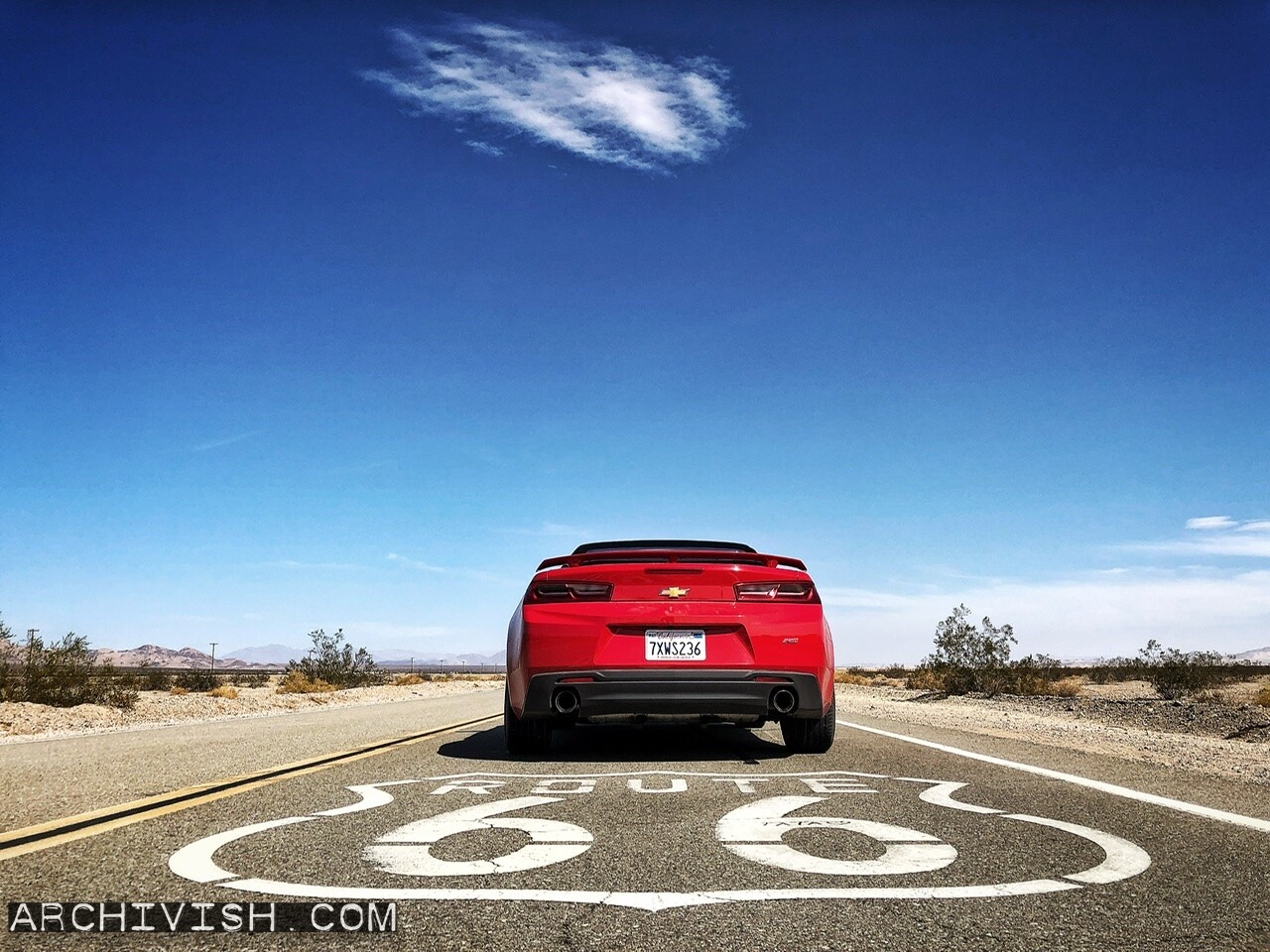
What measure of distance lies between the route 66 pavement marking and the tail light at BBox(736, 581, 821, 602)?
1.45m

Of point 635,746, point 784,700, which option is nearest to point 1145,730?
point 635,746

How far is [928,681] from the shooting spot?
119 feet

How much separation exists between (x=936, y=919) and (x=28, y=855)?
11.2 feet

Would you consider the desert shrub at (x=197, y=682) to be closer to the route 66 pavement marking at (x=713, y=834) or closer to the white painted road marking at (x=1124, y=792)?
the white painted road marking at (x=1124, y=792)

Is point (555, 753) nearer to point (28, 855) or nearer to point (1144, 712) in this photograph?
point (28, 855)

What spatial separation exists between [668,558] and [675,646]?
0.70 meters

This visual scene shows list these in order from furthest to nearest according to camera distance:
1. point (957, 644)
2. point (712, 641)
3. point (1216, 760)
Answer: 1. point (957, 644)
2. point (1216, 760)
3. point (712, 641)

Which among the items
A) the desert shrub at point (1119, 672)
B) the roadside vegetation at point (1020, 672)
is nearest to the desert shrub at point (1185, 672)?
the roadside vegetation at point (1020, 672)

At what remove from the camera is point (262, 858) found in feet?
12.6

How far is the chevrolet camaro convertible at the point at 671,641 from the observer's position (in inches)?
283

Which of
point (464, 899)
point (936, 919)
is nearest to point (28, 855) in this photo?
point (464, 899)

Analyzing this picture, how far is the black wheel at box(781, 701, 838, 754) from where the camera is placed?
804 centimetres

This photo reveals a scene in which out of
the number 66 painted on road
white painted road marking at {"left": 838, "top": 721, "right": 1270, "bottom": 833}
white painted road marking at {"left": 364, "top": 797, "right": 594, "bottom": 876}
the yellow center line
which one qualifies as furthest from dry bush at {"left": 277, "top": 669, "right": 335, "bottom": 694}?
the number 66 painted on road

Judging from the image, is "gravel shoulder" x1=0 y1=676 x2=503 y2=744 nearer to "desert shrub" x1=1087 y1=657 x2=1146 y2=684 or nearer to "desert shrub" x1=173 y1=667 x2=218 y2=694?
"desert shrub" x1=173 y1=667 x2=218 y2=694
